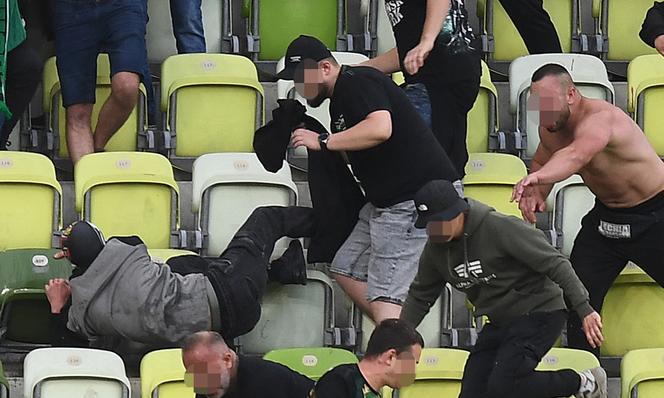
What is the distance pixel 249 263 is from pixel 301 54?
2.83 ft

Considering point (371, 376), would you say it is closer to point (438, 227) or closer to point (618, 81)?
point (438, 227)

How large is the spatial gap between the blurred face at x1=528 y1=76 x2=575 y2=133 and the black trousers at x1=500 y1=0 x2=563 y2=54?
6.45ft

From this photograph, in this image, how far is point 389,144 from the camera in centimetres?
723

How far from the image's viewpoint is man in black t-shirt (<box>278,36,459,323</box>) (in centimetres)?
718

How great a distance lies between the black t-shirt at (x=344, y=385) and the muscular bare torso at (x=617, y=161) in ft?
5.24

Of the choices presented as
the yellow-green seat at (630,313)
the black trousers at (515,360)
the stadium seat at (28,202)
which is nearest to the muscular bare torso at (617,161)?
the yellow-green seat at (630,313)

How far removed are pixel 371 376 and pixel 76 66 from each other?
287 centimetres

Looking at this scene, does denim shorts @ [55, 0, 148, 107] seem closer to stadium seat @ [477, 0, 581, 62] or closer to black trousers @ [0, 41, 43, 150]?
black trousers @ [0, 41, 43, 150]

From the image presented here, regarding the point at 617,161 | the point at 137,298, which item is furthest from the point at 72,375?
the point at 617,161

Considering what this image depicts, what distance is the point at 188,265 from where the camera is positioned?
745 centimetres

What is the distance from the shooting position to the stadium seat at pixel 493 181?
27.1 feet

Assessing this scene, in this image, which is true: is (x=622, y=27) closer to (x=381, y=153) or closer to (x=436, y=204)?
(x=381, y=153)

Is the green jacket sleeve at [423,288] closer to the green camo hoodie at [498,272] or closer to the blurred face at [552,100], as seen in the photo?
the green camo hoodie at [498,272]

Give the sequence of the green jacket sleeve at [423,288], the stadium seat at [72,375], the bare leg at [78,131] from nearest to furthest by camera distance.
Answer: the green jacket sleeve at [423,288] < the stadium seat at [72,375] < the bare leg at [78,131]
